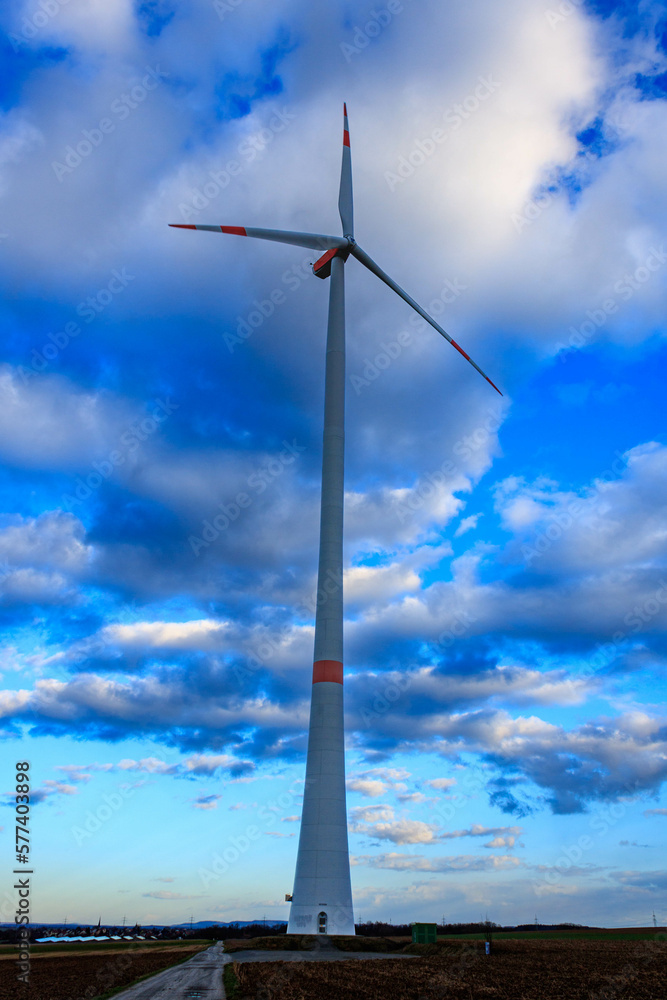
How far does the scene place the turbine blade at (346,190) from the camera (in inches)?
3046

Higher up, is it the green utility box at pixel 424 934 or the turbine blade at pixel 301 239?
the turbine blade at pixel 301 239

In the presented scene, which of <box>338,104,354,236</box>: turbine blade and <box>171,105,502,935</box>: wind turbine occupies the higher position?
<box>338,104,354,236</box>: turbine blade

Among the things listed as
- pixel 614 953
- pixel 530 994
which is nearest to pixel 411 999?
pixel 530 994

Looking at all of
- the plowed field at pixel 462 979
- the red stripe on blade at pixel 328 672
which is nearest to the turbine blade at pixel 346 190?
the red stripe on blade at pixel 328 672

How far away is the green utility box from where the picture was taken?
66812mm

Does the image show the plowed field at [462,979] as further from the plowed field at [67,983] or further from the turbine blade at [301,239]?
the turbine blade at [301,239]

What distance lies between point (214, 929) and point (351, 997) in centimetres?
12899

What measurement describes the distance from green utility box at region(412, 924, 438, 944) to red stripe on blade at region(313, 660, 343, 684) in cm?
2462

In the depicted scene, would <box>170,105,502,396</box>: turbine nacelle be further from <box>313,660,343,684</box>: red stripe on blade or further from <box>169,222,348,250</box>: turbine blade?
<box>313,660,343,684</box>: red stripe on blade

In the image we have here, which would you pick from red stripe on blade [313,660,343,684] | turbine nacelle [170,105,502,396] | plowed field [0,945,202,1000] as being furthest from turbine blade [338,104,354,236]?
plowed field [0,945,202,1000]

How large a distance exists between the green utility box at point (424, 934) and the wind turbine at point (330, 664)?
37.2ft

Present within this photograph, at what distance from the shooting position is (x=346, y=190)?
78.6 metres

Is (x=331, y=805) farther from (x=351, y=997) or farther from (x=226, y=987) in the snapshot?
(x=351, y=997)

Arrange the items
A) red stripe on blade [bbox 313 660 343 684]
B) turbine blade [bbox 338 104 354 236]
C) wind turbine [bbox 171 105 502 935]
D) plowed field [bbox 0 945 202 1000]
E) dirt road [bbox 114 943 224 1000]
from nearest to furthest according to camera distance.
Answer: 1. dirt road [bbox 114 943 224 1000]
2. plowed field [bbox 0 945 202 1000]
3. wind turbine [bbox 171 105 502 935]
4. red stripe on blade [bbox 313 660 343 684]
5. turbine blade [bbox 338 104 354 236]
